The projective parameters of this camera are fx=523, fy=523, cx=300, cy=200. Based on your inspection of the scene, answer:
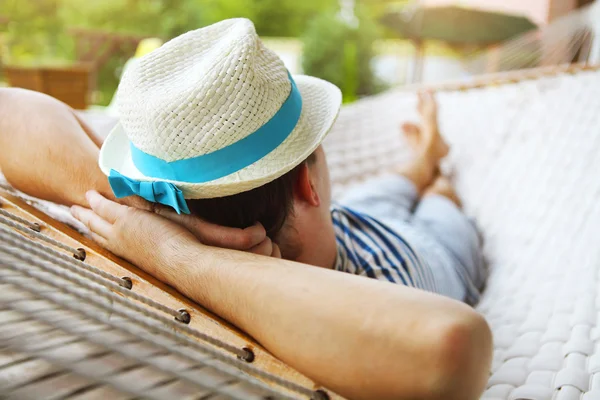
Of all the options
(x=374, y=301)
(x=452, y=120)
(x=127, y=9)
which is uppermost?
(x=127, y=9)

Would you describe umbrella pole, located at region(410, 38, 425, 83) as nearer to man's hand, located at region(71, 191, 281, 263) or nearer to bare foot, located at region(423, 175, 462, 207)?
bare foot, located at region(423, 175, 462, 207)

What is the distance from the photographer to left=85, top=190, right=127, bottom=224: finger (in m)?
0.73

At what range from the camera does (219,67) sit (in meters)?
0.64

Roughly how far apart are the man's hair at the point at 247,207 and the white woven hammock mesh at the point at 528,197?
1.24 ft

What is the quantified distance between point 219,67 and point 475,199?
3.70 ft

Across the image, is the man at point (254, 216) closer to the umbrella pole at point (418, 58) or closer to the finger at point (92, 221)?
the finger at point (92, 221)

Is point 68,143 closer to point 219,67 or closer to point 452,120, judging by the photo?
point 219,67

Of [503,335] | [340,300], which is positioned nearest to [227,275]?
[340,300]

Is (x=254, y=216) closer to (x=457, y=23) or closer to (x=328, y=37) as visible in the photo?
(x=457, y=23)

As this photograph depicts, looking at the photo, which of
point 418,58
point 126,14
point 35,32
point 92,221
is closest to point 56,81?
point 92,221

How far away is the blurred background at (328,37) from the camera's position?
2.91 m

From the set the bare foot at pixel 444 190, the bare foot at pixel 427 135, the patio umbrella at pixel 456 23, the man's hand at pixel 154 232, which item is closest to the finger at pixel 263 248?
the man's hand at pixel 154 232

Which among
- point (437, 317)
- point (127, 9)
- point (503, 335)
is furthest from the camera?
point (127, 9)

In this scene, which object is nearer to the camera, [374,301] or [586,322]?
[374,301]
